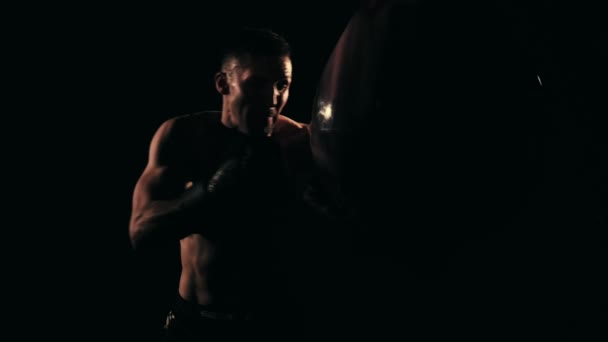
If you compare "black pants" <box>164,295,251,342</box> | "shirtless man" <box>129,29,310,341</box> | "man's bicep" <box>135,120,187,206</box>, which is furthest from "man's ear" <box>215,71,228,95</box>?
"black pants" <box>164,295,251,342</box>

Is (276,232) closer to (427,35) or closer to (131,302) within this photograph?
(427,35)

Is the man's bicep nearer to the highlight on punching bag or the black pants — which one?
the black pants

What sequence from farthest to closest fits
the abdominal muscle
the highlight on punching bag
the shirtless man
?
the abdominal muscle → the shirtless man → the highlight on punching bag

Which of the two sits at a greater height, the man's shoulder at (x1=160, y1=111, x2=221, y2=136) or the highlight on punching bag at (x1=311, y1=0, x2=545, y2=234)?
the highlight on punching bag at (x1=311, y1=0, x2=545, y2=234)

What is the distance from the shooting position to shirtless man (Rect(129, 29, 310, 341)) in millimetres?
1210

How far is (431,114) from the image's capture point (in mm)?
756

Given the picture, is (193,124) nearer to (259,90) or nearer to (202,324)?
(259,90)

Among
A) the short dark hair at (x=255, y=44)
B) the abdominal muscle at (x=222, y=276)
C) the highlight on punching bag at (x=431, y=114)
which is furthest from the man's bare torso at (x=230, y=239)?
the highlight on punching bag at (x=431, y=114)

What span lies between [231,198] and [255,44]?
13.0 inches

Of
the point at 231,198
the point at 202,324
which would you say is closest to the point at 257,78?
the point at 231,198

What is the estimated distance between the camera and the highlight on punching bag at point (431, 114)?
75 centimetres

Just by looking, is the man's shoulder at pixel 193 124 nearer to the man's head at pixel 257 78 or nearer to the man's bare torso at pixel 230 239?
the man's bare torso at pixel 230 239

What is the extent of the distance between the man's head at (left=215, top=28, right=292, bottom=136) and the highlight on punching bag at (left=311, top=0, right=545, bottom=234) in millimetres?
449

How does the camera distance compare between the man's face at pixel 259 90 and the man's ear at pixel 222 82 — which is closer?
the man's face at pixel 259 90
